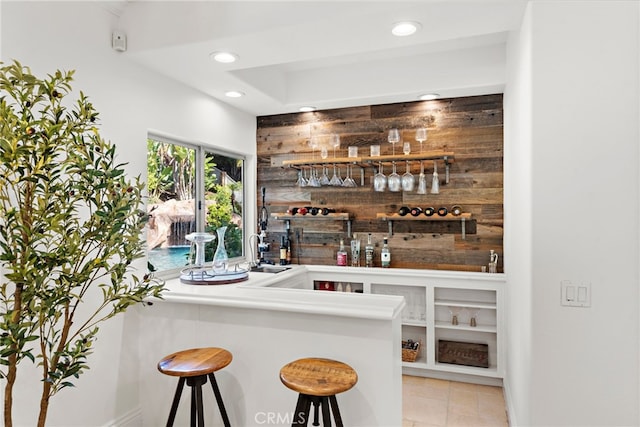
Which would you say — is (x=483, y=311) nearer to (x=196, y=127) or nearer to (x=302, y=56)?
(x=302, y=56)

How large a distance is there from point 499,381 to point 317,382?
85.8 inches

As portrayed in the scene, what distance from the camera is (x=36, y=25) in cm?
202

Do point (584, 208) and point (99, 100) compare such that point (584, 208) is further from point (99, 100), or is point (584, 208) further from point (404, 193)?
point (99, 100)

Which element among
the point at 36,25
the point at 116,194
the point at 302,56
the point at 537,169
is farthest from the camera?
the point at 302,56

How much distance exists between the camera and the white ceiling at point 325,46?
2066 mm

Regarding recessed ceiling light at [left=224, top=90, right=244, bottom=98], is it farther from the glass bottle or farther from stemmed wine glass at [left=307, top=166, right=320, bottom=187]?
the glass bottle

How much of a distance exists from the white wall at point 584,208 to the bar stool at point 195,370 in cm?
152

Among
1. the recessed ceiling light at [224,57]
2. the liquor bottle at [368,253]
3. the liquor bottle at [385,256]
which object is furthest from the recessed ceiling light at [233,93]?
the liquor bottle at [385,256]

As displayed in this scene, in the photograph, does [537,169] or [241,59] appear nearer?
[537,169]

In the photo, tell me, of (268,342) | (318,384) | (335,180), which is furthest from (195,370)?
(335,180)

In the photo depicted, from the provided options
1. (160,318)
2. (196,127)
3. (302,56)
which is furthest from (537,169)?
(196,127)

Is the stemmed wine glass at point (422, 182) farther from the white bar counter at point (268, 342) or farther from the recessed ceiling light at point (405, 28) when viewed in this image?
the white bar counter at point (268, 342)

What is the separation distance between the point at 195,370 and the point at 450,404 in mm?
1966

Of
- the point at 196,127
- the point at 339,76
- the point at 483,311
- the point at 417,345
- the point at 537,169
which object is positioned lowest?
the point at 417,345
